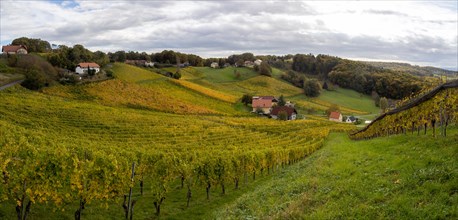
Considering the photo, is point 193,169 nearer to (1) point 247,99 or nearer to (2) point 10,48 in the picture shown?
(1) point 247,99

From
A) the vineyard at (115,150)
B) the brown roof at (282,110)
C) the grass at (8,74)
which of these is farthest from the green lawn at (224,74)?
the grass at (8,74)

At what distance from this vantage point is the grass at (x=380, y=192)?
11.0m

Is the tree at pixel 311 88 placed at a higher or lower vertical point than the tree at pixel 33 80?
lower

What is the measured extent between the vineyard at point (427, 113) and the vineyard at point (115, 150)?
11.8m

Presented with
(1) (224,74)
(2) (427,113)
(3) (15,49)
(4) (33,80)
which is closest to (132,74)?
(3) (15,49)

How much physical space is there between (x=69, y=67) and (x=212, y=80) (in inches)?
2337

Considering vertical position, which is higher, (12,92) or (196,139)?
(12,92)

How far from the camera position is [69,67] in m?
97.2

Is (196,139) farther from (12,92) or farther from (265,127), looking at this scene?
(12,92)

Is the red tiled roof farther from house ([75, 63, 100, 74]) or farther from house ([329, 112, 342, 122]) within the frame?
house ([75, 63, 100, 74])

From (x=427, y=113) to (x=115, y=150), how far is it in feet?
82.7

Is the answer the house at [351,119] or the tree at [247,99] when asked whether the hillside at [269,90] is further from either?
the house at [351,119]

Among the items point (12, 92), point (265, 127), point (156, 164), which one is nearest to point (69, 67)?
point (12, 92)

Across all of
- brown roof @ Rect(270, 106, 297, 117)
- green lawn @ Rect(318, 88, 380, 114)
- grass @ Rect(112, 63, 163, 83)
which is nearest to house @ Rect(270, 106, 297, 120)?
brown roof @ Rect(270, 106, 297, 117)
